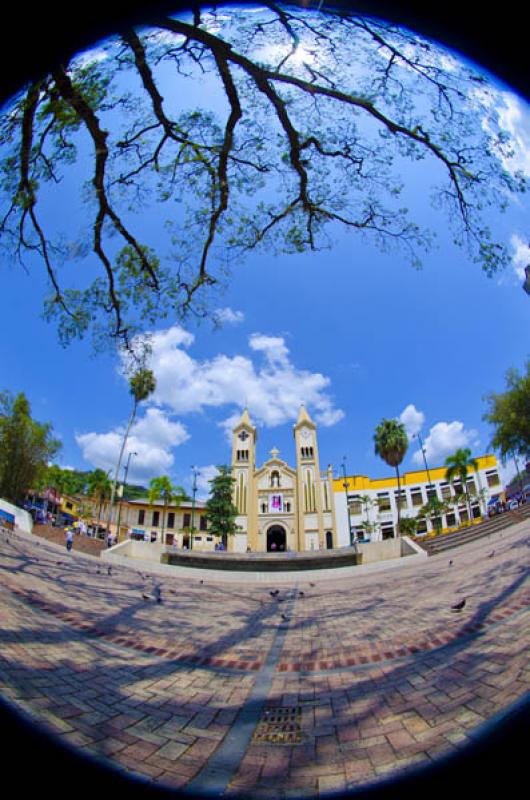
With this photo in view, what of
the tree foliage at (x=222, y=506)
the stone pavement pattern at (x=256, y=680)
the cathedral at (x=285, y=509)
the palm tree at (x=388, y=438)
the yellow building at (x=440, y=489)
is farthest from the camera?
the cathedral at (x=285, y=509)

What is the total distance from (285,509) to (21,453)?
120 ft

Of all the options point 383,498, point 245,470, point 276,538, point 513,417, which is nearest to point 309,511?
point 276,538

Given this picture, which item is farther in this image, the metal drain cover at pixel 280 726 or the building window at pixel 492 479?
the building window at pixel 492 479

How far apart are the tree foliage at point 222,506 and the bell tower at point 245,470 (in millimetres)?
891

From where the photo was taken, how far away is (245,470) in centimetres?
2430

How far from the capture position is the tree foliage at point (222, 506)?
2195 cm

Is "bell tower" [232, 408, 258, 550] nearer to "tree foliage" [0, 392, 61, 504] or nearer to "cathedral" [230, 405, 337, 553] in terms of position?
"cathedral" [230, 405, 337, 553]

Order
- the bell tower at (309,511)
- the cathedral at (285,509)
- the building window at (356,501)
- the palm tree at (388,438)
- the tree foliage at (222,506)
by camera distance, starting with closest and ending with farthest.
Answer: the palm tree at (388,438), the building window at (356,501), the tree foliage at (222,506), the cathedral at (285,509), the bell tower at (309,511)

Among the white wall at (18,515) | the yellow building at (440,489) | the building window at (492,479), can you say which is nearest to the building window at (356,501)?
the yellow building at (440,489)

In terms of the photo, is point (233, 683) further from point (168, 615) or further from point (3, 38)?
point (3, 38)

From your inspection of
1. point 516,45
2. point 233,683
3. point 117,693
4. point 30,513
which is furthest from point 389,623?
point 516,45

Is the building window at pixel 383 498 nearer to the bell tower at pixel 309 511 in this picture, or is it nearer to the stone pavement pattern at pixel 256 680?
the stone pavement pattern at pixel 256 680

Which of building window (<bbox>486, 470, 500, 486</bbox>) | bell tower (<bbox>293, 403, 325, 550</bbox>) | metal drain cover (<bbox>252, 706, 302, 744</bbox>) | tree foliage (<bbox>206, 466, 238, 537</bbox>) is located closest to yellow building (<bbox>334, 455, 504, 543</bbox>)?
building window (<bbox>486, 470, 500, 486</bbox>)

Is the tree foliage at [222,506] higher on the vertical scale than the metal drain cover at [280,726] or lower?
higher
